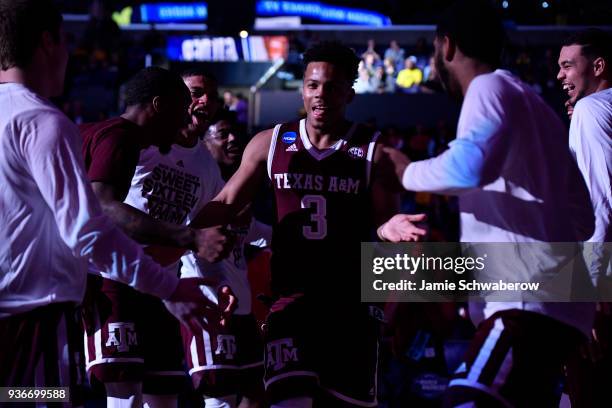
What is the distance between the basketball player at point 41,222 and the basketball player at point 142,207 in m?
1.15

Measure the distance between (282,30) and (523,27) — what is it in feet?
28.5

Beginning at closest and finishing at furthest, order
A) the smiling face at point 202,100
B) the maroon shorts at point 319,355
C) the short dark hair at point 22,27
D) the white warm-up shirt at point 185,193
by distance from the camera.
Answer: the short dark hair at point 22,27, the maroon shorts at point 319,355, the white warm-up shirt at point 185,193, the smiling face at point 202,100

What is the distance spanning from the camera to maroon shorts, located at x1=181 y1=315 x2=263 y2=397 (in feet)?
18.6

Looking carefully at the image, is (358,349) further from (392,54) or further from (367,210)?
(392,54)

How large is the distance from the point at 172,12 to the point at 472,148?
3417 centimetres

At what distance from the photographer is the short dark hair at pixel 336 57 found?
191 inches

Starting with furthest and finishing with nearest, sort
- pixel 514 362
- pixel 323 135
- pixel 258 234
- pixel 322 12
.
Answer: pixel 322 12, pixel 258 234, pixel 323 135, pixel 514 362

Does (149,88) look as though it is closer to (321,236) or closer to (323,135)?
(323,135)

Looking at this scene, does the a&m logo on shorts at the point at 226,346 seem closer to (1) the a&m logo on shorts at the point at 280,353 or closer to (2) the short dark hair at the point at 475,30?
(1) the a&m logo on shorts at the point at 280,353

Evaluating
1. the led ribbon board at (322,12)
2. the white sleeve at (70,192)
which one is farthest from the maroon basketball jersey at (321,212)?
the led ribbon board at (322,12)

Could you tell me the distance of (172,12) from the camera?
3584 centimetres

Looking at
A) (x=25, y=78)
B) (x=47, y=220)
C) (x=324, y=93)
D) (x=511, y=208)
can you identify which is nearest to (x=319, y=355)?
(x=324, y=93)

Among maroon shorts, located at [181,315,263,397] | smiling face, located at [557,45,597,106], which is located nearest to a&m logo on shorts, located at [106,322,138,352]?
maroon shorts, located at [181,315,263,397]

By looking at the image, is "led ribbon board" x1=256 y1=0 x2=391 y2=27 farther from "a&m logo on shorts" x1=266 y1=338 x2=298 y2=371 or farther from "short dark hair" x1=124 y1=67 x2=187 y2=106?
"a&m logo on shorts" x1=266 y1=338 x2=298 y2=371
